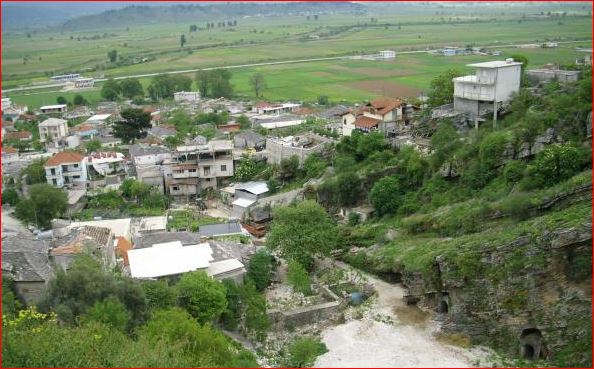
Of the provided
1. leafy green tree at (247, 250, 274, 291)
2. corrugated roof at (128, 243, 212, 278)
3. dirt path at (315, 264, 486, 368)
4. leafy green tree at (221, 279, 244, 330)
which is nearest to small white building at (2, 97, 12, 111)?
corrugated roof at (128, 243, 212, 278)

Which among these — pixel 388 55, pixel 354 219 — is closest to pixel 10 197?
pixel 354 219

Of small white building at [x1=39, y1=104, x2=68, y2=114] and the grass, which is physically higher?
the grass

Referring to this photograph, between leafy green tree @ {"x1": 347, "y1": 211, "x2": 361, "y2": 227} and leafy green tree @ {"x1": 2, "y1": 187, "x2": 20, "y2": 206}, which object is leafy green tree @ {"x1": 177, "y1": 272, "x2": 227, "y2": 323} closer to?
leafy green tree @ {"x1": 347, "y1": 211, "x2": 361, "y2": 227}

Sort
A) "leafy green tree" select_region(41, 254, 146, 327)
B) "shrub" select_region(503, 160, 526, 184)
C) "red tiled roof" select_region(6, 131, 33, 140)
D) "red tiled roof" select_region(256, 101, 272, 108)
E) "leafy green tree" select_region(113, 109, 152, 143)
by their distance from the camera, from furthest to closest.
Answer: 1. "red tiled roof" select_region(256, 101, 272, 108)
2. "red tiled roof" select_region(6, 131, 33, 140)
3. "leafy green tree" select_region(113, 109, 152, 143)
4. "shrub" select_region(503, 160, 526, 184)
5. "leafy green tree" select_region(41, 254, 146, 327)

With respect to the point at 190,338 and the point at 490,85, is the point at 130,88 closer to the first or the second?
the point at 490,85

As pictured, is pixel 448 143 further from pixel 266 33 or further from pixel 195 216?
pixel 266 33

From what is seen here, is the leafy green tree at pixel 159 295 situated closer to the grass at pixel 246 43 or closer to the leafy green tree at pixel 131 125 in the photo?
the leafy green tree at pixel 131 125
